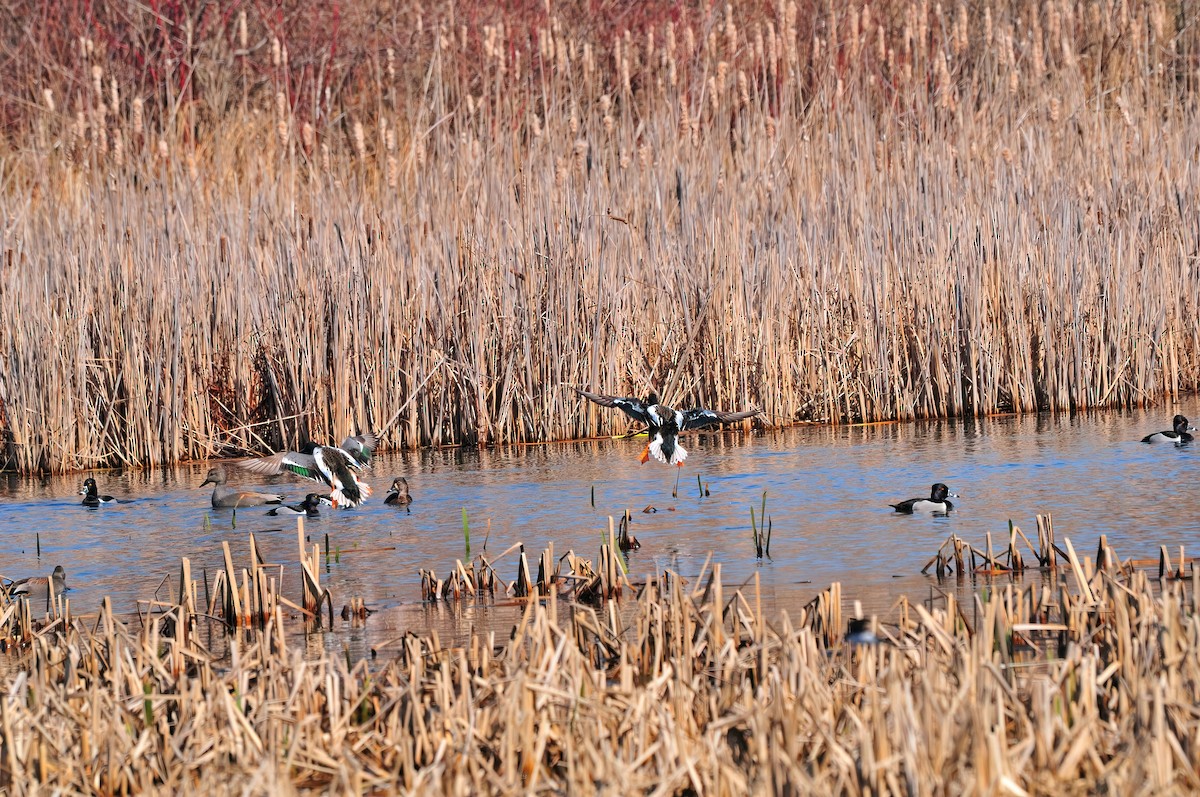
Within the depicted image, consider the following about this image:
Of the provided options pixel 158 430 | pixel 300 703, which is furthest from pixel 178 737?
pixel 158 430

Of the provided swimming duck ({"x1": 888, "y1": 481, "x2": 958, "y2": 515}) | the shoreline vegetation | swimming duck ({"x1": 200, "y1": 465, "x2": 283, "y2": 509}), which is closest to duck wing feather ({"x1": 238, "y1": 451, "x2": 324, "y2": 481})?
swimming duck ({"x1": 200, "y1": 465, "x2": 283, "y2": 509})

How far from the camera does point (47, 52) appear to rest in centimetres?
1377

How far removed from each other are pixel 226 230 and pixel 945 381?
4132 millimetres

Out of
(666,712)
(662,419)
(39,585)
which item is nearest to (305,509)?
(662,419)

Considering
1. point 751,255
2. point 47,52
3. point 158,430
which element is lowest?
point 158,430

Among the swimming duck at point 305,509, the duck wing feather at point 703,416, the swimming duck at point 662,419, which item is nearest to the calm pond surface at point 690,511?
the swimming duck at point 305,509

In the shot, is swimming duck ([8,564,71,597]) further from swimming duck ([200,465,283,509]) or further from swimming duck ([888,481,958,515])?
swimming duck ([888,481,958,515])

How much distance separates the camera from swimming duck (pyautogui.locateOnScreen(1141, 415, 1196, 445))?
8.14 metres

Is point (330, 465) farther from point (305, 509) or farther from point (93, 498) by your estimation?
point (93, 498)

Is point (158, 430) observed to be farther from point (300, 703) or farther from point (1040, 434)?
point (300, 703)

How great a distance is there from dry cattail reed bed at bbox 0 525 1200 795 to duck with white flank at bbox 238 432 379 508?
8.66ft

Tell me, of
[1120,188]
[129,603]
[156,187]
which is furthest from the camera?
[1120,188]

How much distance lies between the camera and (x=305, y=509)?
24.3ft

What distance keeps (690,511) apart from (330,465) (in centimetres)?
150
